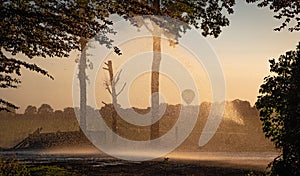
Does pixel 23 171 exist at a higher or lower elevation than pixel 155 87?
lower

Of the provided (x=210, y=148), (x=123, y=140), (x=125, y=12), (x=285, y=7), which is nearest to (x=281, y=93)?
(x=285, y=7)

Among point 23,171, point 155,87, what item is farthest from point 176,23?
point 23,171

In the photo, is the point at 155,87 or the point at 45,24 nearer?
the point at 45,24

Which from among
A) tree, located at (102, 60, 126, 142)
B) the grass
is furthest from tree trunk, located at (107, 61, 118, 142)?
the grass

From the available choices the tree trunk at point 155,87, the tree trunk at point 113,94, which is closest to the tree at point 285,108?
the tree trunk at point 155,87

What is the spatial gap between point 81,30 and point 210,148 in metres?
23.9

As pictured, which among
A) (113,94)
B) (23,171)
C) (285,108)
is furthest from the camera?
(113,94)

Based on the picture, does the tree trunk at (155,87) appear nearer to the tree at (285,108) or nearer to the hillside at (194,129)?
the hillside at (194,129)

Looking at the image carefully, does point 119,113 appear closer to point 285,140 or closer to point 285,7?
point 285,7

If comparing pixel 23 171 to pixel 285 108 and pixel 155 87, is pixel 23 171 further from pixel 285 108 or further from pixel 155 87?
pixel 155 87

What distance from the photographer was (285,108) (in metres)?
9.80

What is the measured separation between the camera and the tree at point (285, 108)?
970 cm

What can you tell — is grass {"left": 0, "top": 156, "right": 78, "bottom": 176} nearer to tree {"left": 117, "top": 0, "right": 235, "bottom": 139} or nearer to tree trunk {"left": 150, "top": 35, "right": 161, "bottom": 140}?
tree {"left": 117, "top": 0, "right": 235, "bottom": 139}

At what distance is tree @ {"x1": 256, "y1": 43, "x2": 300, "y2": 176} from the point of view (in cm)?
970
